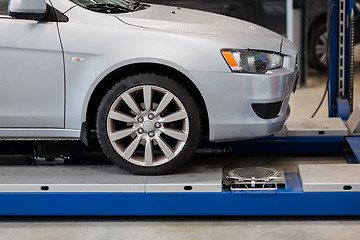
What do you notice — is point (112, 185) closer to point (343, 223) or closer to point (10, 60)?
point (10, 60)

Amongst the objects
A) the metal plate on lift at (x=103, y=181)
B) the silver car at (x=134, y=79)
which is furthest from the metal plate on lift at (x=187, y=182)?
the silver car at (x=134, y=79)

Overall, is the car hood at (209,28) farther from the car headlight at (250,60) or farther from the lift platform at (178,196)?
the lift platform at (178,196)

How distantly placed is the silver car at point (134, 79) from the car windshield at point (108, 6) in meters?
0.08

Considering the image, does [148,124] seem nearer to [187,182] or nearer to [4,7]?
[187,182]

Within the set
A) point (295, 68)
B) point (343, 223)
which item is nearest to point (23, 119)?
point (295, 68)

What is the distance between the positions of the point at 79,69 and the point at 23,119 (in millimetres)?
448

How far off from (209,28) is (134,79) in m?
0.53

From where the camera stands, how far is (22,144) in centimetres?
475

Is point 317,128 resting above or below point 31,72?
below

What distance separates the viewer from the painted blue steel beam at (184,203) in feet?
11.4

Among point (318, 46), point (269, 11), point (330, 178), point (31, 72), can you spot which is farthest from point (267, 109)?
point (318, 46)

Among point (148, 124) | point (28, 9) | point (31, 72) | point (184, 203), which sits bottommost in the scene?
point (184, 203)

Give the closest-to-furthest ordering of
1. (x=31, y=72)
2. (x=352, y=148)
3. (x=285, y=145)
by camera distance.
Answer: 1. (x=31, y=72)
2. (x=352, y=148)
3. (x=285, y=145)

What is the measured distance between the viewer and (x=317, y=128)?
191 inches
